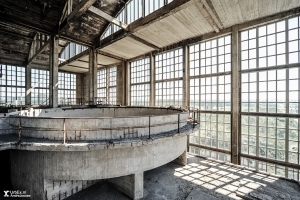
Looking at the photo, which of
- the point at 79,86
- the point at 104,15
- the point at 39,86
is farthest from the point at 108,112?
the point at 79,86

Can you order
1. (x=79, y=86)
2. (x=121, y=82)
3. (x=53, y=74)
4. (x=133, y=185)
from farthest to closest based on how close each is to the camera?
(x=79, y=86) < (x=121, y=82) < (x=53, y=74) < (x=133, y=185)

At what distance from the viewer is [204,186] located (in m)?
7.54

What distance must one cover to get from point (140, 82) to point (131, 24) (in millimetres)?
7999

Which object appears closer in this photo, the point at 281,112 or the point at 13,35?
the point at 281,112

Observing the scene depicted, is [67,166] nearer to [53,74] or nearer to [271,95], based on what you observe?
[53,74]

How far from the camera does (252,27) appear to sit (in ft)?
38.9

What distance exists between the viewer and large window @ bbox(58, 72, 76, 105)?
88.8 ft

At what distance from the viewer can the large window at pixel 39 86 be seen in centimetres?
2394

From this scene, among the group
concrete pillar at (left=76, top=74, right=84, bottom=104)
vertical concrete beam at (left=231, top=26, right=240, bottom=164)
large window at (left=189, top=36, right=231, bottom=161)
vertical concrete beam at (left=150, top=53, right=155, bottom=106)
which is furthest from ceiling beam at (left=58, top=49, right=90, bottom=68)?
vertical concrete beam at (left=231, top=26, right=240, bottom=164)

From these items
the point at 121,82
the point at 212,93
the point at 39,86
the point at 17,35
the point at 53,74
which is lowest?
the point at 212,93

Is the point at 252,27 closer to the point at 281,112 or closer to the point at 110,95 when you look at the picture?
the point at 281,112

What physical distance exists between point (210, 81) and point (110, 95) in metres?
15.4

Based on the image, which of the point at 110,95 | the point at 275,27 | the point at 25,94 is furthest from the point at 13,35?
the point at 275,27

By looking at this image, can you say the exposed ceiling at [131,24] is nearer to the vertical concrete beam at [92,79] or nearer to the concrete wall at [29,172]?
the vertical concrete beam at [92,79]
